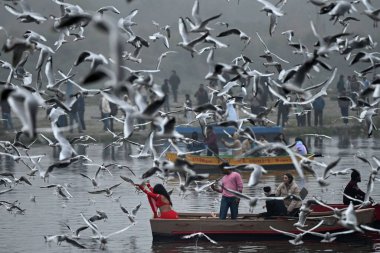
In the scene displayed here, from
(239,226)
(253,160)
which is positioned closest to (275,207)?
(239,226)

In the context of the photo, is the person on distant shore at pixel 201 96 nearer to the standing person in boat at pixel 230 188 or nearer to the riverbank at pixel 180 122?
the riverbank at pixel 180 122

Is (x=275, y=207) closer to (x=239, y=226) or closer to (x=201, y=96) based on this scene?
(x=239, y=226)

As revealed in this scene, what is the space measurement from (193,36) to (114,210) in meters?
44.6

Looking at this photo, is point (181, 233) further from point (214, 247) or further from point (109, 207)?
point (109, 207)

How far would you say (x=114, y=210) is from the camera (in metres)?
31.3

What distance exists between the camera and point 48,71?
69.2 ft

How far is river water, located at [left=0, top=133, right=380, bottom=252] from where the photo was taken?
83.0ft

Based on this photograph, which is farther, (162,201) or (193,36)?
(193,36)

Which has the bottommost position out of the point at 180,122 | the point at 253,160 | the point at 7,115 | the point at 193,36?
the point at 253,160

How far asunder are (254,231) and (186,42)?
6.64 metres

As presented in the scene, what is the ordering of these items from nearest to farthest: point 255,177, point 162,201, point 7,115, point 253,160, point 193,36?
point 255,177
point 162,201
point 253,160
point 7,115
point 193,36

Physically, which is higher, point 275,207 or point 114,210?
point 114,210

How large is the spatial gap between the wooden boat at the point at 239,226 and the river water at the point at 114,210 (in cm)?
20

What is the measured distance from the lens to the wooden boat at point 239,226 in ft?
82.2
